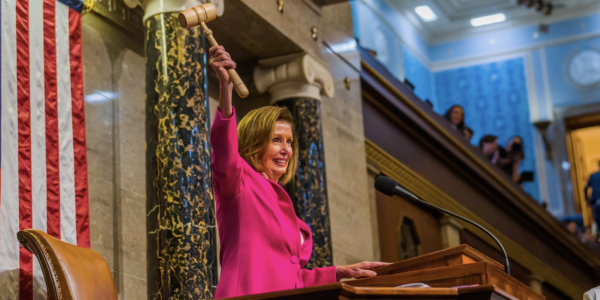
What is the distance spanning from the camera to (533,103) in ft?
50.9

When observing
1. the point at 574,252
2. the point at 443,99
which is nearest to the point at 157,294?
the point at 574,252

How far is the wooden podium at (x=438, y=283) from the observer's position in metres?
2.12

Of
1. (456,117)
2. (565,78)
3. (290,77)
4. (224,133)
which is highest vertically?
(565,78)

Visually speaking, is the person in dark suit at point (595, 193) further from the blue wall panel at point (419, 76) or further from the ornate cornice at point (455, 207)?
the blue wall panel at point (419, 76)

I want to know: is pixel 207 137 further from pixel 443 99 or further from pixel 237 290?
pixel 443 99

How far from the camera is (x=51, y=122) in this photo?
427cm

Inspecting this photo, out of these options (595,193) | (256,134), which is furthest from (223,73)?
(595,193)

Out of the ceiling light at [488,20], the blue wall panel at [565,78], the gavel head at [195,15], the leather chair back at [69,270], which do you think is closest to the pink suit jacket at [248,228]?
the gavel head at [195,15]

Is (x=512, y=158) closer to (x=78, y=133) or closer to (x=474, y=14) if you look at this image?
(x=474, y=14)

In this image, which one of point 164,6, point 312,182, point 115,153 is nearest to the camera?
point 164,6

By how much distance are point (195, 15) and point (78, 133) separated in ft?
5.42

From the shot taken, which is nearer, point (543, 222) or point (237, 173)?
point (237, 173)

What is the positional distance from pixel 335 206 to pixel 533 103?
9.78 meters

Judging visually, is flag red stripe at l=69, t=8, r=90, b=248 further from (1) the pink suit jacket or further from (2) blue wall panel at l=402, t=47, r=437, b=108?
(2) blue wall panel at l=402, t=47, r=437, b=108
